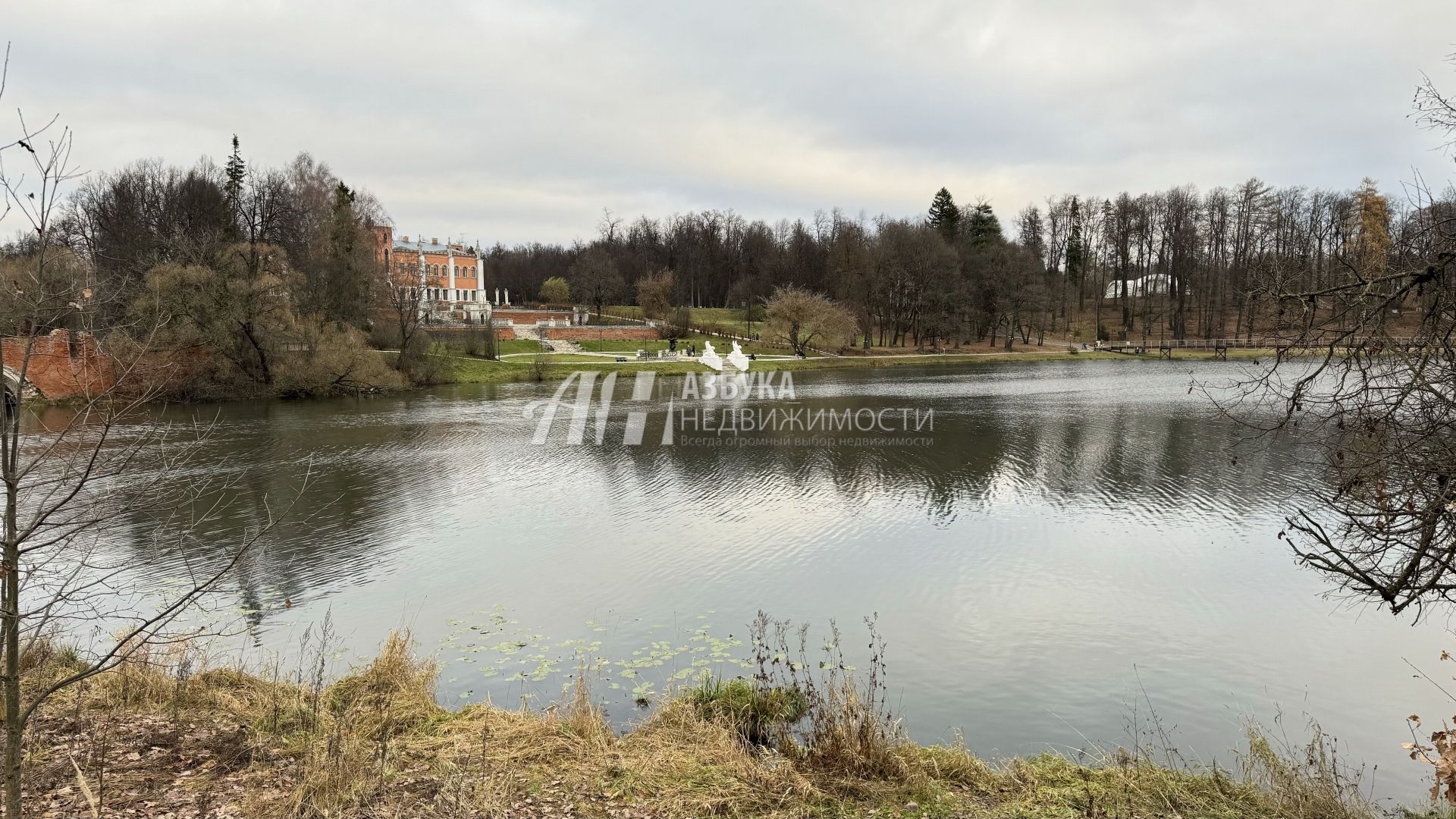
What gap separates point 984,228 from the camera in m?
73.8

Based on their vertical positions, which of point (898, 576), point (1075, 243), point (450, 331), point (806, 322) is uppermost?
point (1075, 243)

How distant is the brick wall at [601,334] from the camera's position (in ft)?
206

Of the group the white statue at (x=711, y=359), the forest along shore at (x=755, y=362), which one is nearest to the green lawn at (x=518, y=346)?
the forest along shore at (x=755, y=362)

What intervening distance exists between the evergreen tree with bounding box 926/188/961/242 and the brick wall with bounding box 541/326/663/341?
29583mm

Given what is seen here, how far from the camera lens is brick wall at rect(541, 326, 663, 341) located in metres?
62.8

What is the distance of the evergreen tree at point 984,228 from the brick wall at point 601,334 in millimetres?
30423

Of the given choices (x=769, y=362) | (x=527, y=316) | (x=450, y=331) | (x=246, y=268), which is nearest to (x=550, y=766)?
(x=246, y=268)

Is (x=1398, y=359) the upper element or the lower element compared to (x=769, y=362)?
upper

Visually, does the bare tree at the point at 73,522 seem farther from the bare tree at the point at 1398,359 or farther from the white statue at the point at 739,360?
the white statue at the point at 739,360

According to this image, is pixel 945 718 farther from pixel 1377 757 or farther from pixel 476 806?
pixel 476 806

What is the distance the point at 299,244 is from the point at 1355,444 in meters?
56.1

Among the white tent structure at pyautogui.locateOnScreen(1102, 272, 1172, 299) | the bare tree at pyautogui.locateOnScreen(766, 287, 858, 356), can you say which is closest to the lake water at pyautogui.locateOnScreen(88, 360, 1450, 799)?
the bare tree at pyautogui.locateOnScreen(766, 287, 858, 356)

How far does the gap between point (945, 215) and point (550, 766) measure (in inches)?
3036

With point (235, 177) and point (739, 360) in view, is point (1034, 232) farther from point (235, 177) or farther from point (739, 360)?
point (235, 177)
